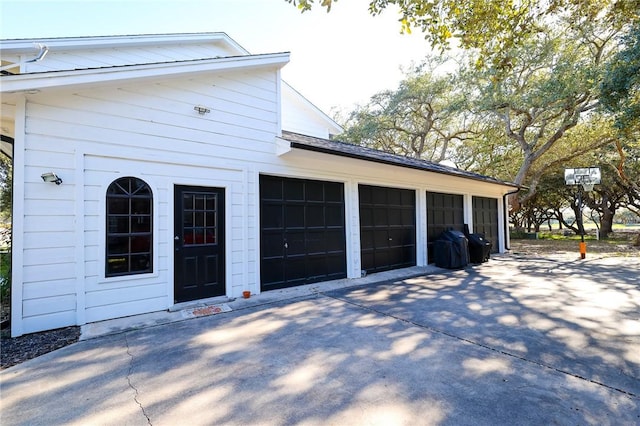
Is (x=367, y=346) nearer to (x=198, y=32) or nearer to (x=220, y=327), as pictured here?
(x=220, y=327)

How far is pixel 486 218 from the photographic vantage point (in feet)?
37.3

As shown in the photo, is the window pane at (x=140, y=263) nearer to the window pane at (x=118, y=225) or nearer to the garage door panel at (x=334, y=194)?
A: the window pane at (x=118, y=225)

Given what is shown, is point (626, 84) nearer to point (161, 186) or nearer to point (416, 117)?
point (161, 186)

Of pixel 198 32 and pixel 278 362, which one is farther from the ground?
pixel 198 32

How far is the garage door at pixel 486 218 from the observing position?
10.8 metres

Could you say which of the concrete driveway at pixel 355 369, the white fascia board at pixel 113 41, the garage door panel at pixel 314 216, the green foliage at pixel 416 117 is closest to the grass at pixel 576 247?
the green foliage at pixel 416 117

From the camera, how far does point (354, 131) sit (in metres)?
18.5

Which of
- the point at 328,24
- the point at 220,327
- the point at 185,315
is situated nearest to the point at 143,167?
the point at 185,315

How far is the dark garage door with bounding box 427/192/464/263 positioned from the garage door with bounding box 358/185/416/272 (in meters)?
0.68

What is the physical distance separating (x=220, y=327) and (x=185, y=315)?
0.76 m

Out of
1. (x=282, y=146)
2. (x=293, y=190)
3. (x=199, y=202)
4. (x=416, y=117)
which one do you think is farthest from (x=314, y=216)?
(x=416, y=117)

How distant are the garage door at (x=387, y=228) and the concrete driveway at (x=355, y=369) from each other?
2.54 m

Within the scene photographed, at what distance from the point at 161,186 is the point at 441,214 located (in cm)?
778

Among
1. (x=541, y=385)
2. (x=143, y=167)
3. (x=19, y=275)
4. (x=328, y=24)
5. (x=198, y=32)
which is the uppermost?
(x=198, y=32)
